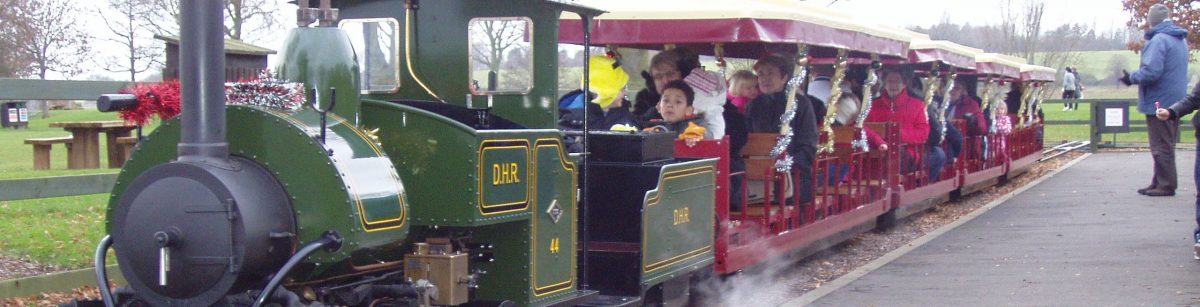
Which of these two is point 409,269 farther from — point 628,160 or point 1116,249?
point 1116,249

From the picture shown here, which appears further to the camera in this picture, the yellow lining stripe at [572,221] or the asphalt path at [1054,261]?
the asphalt path at [1054,261]

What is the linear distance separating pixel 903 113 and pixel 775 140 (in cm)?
477

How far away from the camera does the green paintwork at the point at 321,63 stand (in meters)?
5.16

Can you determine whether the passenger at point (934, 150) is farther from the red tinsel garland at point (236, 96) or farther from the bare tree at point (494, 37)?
the red tinsel garland at point (236, 96)

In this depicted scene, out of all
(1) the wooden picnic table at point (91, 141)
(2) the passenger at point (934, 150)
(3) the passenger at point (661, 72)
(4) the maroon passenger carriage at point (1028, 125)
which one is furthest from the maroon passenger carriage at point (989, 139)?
(1) the wooden picnic table at point (91, 141)

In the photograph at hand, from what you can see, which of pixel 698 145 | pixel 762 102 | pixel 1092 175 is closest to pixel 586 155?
pixel 698 145

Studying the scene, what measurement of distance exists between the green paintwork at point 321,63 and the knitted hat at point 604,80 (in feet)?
12.0

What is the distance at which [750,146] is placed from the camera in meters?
9.84

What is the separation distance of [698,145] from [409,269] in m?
3.43

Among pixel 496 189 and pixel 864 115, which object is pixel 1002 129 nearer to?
pixel 864 115

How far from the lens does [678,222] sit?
739 cm

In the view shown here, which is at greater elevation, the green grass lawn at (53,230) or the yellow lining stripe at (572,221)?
the yellow lining stripe at (572,221)

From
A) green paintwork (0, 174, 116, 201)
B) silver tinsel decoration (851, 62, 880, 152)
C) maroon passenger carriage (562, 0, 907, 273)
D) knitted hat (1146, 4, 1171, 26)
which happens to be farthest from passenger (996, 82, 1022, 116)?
green paintwork (0, 174, 116, 201)

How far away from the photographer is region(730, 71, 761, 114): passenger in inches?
421
